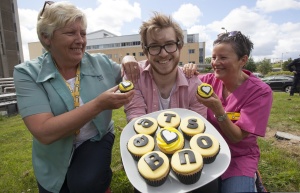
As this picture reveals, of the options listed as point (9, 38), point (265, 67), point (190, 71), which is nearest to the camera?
point (190, 71)

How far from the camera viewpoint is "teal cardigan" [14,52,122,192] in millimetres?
2016

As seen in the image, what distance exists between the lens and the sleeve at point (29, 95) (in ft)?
6.42

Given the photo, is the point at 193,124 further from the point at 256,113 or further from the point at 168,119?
the point at 256,113

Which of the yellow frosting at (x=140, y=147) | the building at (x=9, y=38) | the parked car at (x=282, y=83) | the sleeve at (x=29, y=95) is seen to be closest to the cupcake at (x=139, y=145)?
the yellow frosting at (x=140, y=147)

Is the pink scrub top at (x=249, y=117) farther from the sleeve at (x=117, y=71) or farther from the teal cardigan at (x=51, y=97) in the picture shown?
the teal cardigan at (x=51, y=97)

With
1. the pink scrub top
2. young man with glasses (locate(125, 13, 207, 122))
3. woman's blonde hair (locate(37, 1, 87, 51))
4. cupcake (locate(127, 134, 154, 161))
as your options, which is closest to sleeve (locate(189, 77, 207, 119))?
young man with glasses (locate(125, 13, 207, 122))

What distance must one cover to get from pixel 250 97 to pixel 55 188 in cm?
199

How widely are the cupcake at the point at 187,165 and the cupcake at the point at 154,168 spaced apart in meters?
0.06

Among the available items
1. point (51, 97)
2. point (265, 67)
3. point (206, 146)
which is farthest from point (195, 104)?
point (265, 67)

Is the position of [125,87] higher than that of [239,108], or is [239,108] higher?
[125,87]

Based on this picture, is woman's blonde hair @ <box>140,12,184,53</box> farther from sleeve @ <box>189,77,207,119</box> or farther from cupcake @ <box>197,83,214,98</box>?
cupcake @ <box>197,83,214,98</box>

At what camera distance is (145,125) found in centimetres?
197

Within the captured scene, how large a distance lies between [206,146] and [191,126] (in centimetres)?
25

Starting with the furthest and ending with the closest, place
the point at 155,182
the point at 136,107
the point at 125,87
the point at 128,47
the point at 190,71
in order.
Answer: the point at 128,47 → the point at 190,71 → the point at 136,107 → the point at 125,87 → the point at 155,182
